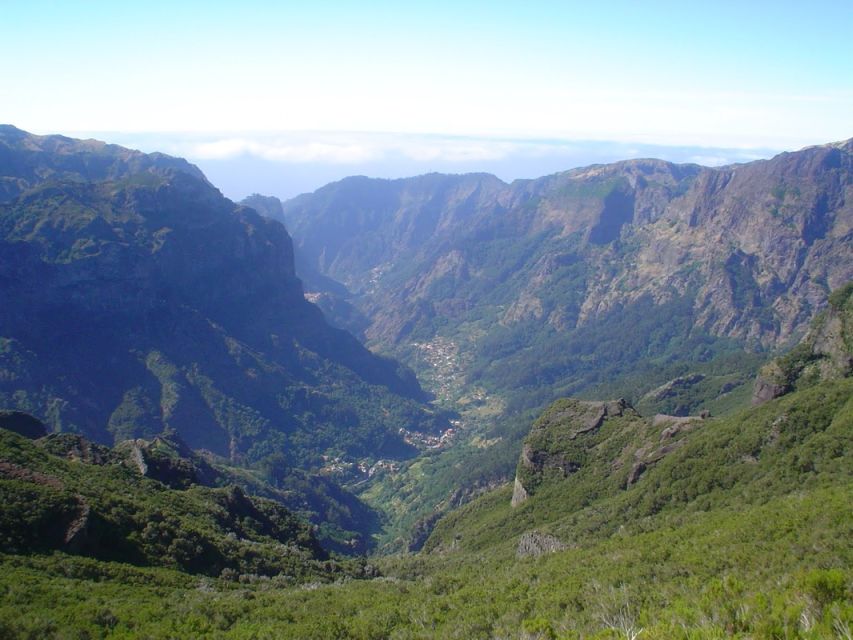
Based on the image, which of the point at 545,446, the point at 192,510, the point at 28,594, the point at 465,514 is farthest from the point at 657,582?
the point at 465,514

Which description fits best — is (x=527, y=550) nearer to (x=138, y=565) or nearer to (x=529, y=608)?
(x=529, y=608)

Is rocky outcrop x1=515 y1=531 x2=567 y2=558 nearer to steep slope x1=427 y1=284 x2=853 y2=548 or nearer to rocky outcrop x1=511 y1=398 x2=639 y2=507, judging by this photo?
steep slope x1=427 y1=284 x2=853 y2=548

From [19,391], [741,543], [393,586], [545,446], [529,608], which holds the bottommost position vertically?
[19,391]

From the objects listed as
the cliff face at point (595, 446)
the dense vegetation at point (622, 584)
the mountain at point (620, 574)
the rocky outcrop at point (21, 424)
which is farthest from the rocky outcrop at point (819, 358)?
the rocky outcrop at point (21, 424)

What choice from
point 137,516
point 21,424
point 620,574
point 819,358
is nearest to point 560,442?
point 819,358

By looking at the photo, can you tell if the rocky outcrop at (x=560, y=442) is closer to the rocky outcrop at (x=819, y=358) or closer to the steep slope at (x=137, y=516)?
the rocky outcrop at (x=819, y=358)

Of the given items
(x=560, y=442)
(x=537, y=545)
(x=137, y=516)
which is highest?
(x=137, y=516)

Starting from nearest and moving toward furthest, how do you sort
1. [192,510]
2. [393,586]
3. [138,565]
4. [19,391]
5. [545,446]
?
[138,565] → [393,586] → [192,510] → [545,446] → [19,391]

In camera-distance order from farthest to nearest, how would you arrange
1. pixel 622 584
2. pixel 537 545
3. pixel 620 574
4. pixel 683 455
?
pixel 683 455
pixel 537 545
pixel 620 574
pixel 622 584

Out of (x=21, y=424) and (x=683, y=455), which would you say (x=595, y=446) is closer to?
(x=683, y=455)
